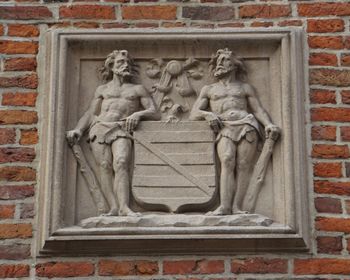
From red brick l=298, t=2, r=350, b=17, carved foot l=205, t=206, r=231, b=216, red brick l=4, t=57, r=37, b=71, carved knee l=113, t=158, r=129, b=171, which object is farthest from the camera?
red brick l=298, t=2, r=350, b=17

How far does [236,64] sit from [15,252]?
134 cm

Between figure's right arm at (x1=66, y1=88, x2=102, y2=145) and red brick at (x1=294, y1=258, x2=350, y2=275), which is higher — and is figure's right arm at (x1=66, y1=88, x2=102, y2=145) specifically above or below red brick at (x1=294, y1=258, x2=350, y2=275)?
above

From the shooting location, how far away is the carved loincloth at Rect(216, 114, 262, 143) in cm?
420

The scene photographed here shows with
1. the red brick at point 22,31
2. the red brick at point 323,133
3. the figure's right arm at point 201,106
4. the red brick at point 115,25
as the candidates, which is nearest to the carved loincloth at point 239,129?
the figure's right arm at point 201,106

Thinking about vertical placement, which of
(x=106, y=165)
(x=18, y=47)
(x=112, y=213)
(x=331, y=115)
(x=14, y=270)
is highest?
(x=18, y=47)

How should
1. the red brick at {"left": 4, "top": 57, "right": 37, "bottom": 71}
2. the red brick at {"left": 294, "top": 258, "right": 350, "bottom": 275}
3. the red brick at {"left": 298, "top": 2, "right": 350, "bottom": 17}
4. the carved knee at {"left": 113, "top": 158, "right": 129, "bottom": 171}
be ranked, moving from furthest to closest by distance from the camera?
1. the red brick at {"left": 298, "top": 2, "right": 350, "bottom": 17}
2. the red brick at {"left": 4, "top": 57, "right": 37, "bottom": 71}
3. the carved knee at {"left": 113, "top": 158, "right": 129, "bottom": 171}
4. the red brick at {"left": 294, "top": 258, "right": 350, "bottom": 275}

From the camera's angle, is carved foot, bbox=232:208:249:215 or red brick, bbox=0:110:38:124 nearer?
carved foot, bbox=232:208:249:215

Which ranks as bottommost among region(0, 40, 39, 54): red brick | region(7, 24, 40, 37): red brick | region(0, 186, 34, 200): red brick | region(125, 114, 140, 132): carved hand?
region(0, 186, 34, 200): red brick

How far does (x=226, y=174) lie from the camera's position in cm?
414

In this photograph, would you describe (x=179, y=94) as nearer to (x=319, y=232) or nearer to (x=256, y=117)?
(x=256, y=117)

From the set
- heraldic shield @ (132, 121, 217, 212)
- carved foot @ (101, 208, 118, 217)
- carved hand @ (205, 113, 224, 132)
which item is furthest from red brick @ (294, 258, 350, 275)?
carved foot @ (101, 208, 118, 217)

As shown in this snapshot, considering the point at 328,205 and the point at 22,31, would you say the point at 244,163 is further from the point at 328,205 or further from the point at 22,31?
Answer: the point at 22,31

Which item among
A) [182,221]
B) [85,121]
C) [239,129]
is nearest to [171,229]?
[182,221]

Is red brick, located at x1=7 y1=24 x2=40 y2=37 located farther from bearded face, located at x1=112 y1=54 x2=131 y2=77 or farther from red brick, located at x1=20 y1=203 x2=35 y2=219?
red brick, located at x1=20 y1=203 x2=35 y2=219
